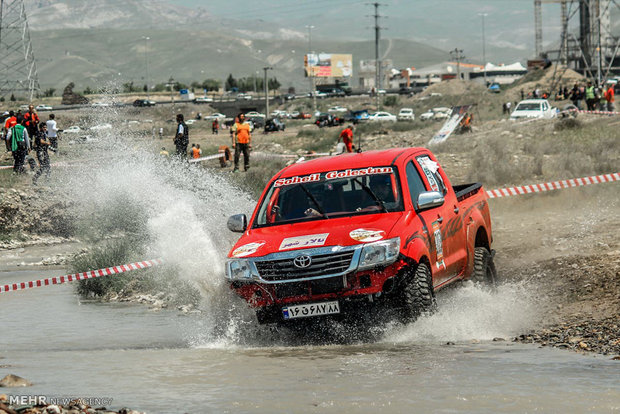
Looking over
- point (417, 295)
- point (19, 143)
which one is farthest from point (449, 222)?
point (19, 143)

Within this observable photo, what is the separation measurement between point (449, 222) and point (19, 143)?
17.9m

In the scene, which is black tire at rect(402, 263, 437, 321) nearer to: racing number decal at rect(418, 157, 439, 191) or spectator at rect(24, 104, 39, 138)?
racing number decal at rect(418, 157, 439, 191)

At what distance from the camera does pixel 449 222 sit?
10.6 m

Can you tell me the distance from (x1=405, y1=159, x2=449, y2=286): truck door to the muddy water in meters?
0.40

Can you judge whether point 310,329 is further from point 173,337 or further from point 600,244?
point 600,244

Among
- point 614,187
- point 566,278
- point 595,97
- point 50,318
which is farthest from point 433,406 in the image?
point 595,97

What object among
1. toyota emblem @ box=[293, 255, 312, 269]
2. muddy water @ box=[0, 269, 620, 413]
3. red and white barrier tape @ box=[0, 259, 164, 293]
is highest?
toyota emblem @ box=[293, 255, 312, 269]

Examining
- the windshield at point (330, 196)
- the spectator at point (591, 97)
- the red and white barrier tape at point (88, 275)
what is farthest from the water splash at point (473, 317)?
the spectator at point (591, 97)

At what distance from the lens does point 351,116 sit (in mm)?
90000

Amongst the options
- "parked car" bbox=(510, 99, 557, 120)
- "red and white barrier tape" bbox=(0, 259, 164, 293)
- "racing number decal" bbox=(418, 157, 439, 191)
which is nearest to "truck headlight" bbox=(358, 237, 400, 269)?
"racing number decal" bbox=(418, 157, 439, 191)

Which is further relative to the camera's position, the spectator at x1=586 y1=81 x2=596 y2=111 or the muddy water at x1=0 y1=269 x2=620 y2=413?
the spectator at x1=586 y1=81 x2=596 y2=111

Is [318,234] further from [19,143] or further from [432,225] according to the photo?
[19,143]

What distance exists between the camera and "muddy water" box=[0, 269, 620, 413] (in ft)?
21.4

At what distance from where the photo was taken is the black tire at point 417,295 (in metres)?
9.07
